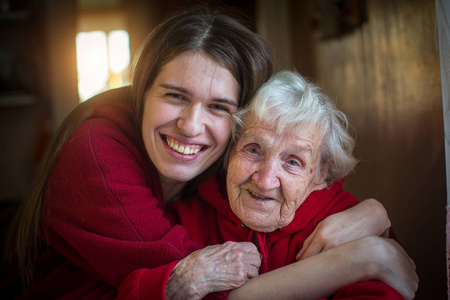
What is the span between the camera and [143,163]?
1301 millimetres

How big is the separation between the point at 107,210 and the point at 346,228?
67 cm

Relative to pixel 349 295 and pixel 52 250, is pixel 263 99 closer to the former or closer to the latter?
pixel 349 295

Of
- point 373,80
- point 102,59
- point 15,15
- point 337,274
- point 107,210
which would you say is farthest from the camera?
point 102,59

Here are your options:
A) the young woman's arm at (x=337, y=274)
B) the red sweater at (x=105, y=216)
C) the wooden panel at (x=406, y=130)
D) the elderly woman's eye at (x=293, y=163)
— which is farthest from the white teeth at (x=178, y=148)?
the wooden panel at (x=406, y=130)

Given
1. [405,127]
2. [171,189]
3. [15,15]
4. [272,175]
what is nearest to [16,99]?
[15,15]

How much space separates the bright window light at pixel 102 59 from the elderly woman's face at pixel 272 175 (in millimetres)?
4606

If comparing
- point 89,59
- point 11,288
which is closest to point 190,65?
point 11,288

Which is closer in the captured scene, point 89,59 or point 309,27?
point 309,27

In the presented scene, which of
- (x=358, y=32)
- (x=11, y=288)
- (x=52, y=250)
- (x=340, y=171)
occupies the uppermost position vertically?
(x=358, y=32)

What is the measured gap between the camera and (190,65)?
47.5 inches

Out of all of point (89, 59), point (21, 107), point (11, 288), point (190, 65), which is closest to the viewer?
point (190, 65)

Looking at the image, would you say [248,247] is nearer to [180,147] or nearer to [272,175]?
[272,175]

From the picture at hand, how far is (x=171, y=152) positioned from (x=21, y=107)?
2.76 m

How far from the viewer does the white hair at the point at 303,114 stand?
3.73 ft
